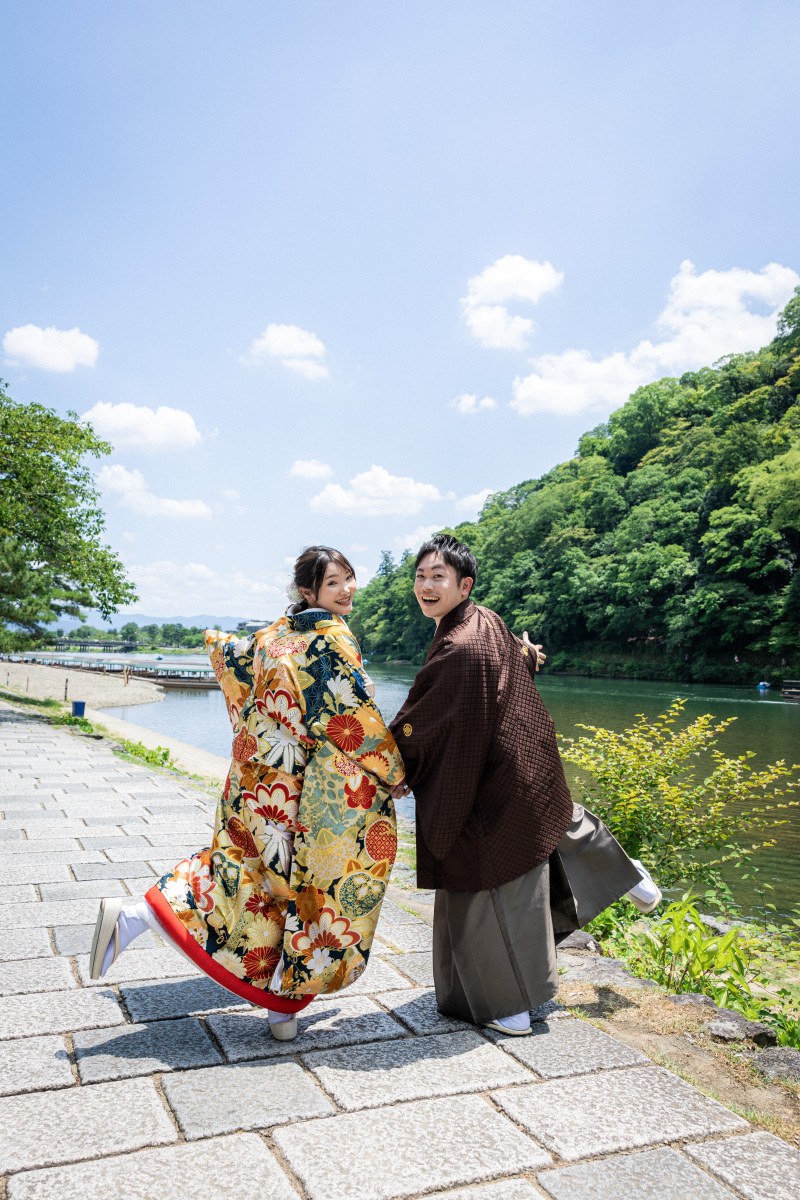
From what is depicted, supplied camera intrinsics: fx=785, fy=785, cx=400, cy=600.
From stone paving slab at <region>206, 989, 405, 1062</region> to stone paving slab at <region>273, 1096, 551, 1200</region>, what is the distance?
0.41 m

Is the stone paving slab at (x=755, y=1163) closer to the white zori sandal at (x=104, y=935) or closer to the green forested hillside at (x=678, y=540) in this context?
the white zori sandal at (x=104, y=935)

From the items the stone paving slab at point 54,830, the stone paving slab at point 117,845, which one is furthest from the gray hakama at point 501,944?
the stone paving slab at point 54,830

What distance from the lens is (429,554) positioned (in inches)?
104

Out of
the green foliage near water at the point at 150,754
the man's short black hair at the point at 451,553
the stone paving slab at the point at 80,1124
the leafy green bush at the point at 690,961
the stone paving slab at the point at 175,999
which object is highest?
the man's short black hair at the point at 451,553

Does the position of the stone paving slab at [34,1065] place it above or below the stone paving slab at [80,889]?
above

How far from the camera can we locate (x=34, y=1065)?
6.80 feet

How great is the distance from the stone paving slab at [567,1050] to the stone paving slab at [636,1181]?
41cm

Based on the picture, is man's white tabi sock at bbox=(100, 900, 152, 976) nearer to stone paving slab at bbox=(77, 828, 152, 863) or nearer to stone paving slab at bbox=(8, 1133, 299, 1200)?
stone paving slab at bbox=(8, 1133, 299, 1200)

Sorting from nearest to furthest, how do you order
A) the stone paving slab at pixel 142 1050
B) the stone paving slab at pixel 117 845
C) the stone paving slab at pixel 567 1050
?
1. the stone paving slab at pixel 142 1050
2. the stone paving slab at pixel 567 1050
3. the stone paving slab at pixel 117 845

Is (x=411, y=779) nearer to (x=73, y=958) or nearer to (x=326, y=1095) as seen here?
(x=326, y=1095)

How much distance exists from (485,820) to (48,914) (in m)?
2.14

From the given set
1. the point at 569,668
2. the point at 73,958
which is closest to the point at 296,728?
the point at 73,958

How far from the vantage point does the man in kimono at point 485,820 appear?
242cm

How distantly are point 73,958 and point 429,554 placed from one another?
6.56 ft
